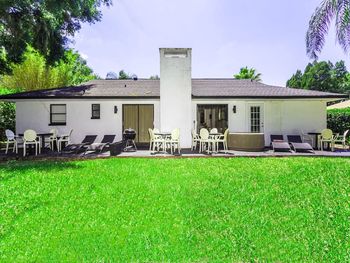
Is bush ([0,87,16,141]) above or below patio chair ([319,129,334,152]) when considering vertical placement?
above

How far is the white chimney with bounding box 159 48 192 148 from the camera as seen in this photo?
17.1 metres

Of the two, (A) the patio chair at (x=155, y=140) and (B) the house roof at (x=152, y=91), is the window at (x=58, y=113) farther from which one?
(A) the patio chair at (x=155, y=140)

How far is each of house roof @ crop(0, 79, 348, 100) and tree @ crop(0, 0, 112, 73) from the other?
3368 millimetres

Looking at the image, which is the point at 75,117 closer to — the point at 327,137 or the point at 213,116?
the point at 213,116

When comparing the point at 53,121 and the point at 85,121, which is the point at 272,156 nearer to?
the point at 85,121

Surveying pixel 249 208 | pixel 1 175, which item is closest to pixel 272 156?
pixel 249 208

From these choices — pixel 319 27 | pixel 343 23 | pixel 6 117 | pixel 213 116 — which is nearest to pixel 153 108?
pixel 213 116

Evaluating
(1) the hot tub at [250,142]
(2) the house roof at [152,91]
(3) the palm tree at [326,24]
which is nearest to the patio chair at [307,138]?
(2) the house roof at [152,91]

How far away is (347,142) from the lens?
20.5 m

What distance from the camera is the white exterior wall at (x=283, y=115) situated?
1875 cm

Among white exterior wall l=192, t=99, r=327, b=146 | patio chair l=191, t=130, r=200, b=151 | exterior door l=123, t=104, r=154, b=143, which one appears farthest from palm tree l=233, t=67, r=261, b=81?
patio chair l=191, t=130, r=200, b=151

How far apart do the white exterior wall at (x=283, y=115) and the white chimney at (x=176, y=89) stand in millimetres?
1748

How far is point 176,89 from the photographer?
1709 centimetres

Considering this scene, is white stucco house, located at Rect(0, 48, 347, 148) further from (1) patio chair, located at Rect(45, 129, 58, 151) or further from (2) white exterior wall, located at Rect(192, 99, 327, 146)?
(1) patio chair, located at Rect(45, 129, 58, 151)
